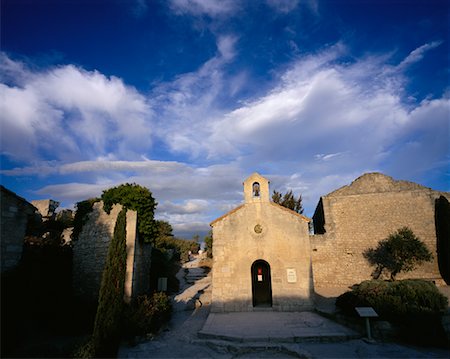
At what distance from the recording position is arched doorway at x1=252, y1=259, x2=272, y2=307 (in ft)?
46.4

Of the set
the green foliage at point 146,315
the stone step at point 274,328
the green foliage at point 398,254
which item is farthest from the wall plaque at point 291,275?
the green foliage at point 398,254

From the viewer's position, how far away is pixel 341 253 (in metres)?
18.4

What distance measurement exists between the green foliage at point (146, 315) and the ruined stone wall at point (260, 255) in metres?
2.46

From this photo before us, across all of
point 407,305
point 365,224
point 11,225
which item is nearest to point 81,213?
point 11,225

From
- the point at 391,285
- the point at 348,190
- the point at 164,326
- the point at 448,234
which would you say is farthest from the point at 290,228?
the point at 448,234

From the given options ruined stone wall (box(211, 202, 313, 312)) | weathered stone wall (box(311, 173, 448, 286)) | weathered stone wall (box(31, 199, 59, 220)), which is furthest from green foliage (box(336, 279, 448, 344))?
weathered stone wall (box(31, 199, 59, 220))

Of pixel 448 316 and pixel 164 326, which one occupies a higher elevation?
pixel 448 316

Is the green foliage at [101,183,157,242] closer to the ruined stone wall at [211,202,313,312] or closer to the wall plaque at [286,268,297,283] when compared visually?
the ruined stone wall at [211,202,313,312]

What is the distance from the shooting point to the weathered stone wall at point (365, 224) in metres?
17.8

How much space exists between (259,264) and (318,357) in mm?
7381

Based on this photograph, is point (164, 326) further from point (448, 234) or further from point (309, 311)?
point (448, 234)

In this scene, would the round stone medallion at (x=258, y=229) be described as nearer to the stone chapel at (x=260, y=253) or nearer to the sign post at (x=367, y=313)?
the stone chapel at (x=260, y=253)

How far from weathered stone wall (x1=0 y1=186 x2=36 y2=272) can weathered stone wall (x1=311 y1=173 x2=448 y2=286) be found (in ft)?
55.7

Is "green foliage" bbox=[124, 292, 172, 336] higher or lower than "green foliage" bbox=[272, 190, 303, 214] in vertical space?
lower
